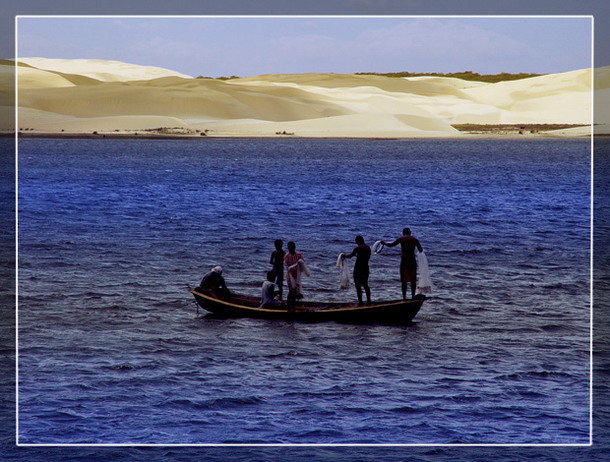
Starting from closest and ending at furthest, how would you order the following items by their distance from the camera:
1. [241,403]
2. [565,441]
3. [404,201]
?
[565,441], [241,403], [404,201]

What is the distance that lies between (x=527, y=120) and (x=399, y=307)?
4400 centimetres

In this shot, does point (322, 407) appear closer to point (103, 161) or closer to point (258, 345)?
point (258, 345)

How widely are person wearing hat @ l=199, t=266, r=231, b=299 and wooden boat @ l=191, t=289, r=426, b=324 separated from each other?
317 mm

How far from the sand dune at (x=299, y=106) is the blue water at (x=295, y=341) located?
7867mm

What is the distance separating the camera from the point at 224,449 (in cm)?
2247

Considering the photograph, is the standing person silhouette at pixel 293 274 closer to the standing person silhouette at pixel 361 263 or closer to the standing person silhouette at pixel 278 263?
the standing person silhouette at pixel 278 263

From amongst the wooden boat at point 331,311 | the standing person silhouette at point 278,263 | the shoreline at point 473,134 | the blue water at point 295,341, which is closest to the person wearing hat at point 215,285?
the wooden boat at point 331,311

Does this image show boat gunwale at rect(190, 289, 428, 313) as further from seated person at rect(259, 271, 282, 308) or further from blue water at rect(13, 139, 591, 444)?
blue water at rect(13, 139, 591, 444)

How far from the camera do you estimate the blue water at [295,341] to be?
22984 millimetres

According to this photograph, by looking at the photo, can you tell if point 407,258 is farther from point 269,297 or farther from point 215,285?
point 215,285

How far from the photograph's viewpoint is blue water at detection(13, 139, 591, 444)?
75.4 feet

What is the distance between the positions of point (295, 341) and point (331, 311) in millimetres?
1928

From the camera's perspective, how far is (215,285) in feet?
109

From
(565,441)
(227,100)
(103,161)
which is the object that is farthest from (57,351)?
(103,161)
